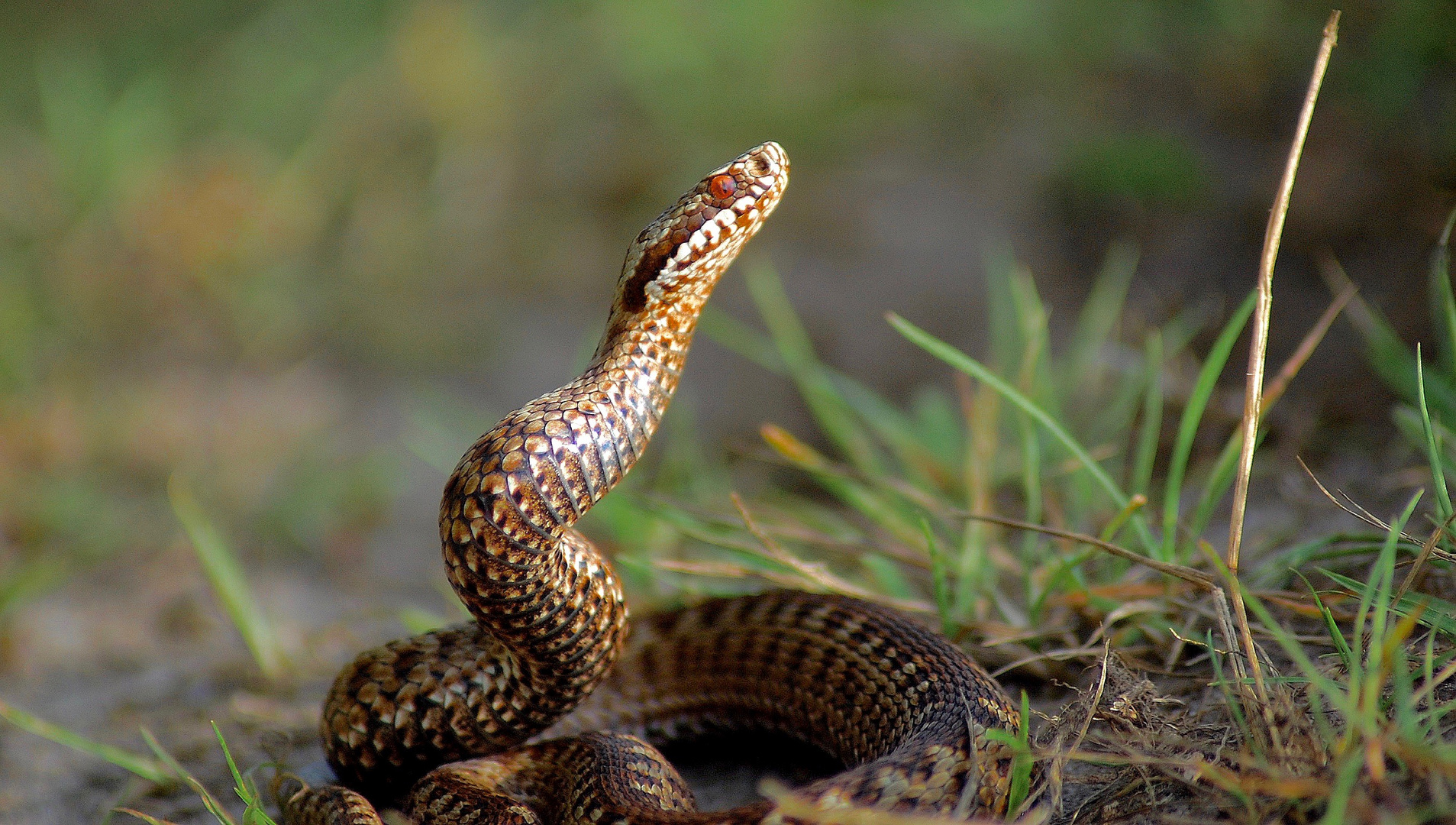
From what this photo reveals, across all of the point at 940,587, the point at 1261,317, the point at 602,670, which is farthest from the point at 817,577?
the point at 1261,317

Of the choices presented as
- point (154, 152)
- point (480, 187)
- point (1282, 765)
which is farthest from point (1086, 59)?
point (154, 152)

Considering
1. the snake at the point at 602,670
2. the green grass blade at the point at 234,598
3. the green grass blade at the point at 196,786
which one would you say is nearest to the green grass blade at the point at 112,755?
the green grass blade at the point at 196,786

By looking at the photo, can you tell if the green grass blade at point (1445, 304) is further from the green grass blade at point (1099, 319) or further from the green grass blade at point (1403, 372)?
the green grass blade at point (1099, 319)

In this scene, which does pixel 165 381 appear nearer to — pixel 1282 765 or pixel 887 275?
pixel 887 275

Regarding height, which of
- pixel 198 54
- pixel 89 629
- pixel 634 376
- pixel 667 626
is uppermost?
pixel 198 54

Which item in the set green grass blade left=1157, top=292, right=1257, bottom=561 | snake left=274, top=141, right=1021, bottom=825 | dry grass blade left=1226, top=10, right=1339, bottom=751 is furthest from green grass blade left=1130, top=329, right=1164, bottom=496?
snake left=274, top=141, right=1021, bottom=825

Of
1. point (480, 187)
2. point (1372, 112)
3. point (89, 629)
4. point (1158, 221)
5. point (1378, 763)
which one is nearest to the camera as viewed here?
point (1378, 763)
